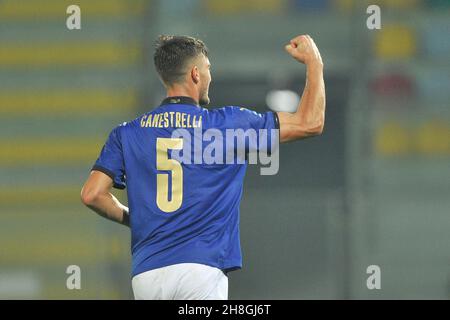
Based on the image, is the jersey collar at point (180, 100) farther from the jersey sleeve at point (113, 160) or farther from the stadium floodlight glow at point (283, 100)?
the stadium floodlight glow at point (283, 100)

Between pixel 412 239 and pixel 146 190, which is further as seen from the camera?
pixel 412 239

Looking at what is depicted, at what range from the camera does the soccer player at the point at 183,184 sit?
11.2 feet

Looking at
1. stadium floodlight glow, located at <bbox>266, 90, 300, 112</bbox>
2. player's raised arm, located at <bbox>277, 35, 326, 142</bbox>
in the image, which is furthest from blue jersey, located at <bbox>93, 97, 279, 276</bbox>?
stadium floodlight glow, located at <bbox>266, 90, 300, 112</bbox>

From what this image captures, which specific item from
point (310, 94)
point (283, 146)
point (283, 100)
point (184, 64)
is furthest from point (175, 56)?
point (283, 146)

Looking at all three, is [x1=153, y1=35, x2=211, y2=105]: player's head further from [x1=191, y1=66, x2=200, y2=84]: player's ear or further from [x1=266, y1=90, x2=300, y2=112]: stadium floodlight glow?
[x1=266, y1=90, x2=300, y2=112]: stadium floodlight glow

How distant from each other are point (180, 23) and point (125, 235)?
6.94ft

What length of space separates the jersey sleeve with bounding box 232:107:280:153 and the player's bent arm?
52 centimetres

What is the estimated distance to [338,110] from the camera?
8.44 meters

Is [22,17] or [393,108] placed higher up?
Answer: [22,17]

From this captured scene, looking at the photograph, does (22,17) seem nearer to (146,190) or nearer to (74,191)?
(74,191)

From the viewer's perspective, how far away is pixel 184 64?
11.6ft

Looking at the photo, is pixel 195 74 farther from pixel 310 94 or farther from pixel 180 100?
pixel 310 94

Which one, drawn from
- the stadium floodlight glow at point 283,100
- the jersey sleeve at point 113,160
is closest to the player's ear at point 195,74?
the jersey sleeve at point 113,160

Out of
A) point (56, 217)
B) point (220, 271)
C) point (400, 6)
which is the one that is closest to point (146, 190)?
point (220, 271)
